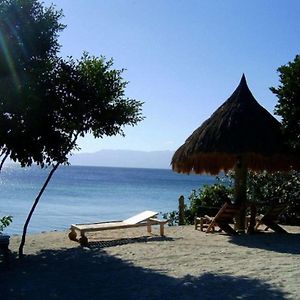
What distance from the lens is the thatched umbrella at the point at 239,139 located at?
10.3m

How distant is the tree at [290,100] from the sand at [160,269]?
2.28m

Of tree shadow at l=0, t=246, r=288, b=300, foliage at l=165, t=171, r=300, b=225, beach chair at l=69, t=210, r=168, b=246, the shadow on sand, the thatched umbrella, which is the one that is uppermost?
the thatched umbrella

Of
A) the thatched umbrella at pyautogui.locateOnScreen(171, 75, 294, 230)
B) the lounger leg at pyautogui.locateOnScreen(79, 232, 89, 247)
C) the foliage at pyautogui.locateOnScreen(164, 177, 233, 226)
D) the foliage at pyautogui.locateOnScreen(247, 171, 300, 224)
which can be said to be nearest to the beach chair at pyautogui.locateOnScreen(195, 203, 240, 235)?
the thatched umbrella at pyautogui.locateOnScreen(171, 75, 294, 230)

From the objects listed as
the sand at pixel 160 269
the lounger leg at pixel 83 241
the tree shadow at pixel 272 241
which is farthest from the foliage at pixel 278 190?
the lounger leg at pixel 83 241

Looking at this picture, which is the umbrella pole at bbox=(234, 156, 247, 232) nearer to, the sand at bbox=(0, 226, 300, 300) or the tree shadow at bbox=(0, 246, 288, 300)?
the sand at bbox=(0, 226, 300, 300)

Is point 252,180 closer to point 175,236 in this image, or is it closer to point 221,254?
point 175,236

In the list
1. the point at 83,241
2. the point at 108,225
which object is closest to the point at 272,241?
the point at 108,225

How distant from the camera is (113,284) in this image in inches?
250

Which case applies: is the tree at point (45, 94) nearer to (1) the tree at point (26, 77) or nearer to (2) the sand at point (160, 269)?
(1) the tree at point (26, 77)

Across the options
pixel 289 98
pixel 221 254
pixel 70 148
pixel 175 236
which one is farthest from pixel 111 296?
pixel 289 98

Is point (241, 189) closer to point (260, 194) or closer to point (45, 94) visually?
point (260, 194)

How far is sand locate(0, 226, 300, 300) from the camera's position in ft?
19.3

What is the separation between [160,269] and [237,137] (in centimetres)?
420

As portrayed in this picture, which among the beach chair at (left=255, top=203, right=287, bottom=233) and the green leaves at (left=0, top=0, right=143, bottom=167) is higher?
the green leaves at (left=0, top=0, right=143, bottom=167)
